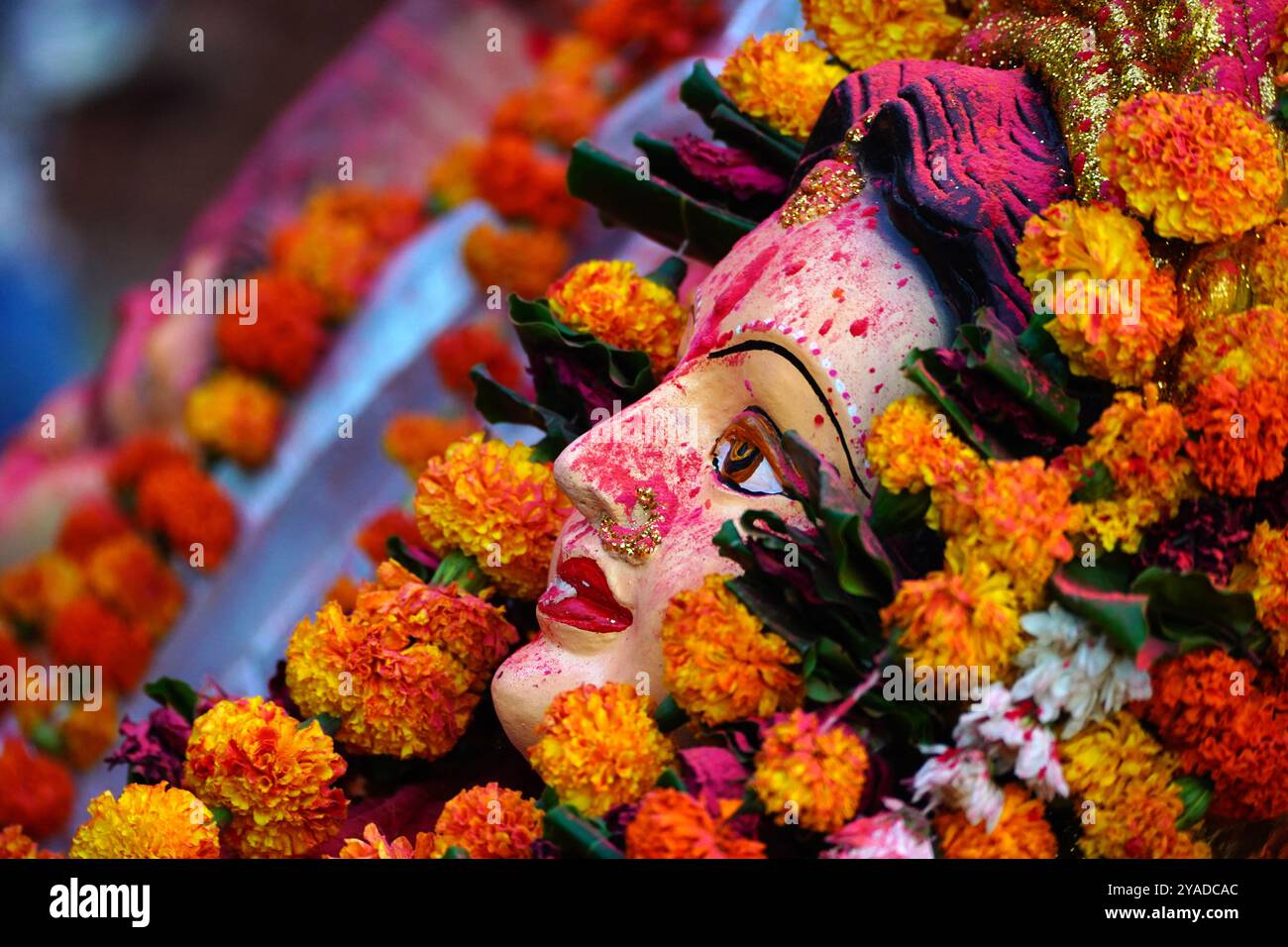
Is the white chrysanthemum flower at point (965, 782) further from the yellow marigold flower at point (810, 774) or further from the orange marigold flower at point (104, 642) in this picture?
the orange marigold flower at point (104, 642)

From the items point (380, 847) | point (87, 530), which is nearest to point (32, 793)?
point (87, 530)

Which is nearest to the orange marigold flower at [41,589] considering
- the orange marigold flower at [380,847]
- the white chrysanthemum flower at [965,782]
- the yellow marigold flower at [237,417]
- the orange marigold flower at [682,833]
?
the yellow marigold flower at [237,417]

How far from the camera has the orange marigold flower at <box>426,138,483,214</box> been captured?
387 centimetres

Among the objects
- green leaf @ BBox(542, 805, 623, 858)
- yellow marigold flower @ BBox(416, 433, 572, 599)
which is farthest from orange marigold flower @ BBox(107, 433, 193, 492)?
green leaf @ BBox(542, 805, 623, 858)

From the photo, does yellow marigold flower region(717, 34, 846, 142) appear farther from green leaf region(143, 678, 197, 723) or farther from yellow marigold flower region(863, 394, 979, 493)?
green leaf region(143, 678, 197, 723)

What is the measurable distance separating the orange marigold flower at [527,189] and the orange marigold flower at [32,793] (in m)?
1.54

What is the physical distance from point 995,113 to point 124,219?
2.53 meters

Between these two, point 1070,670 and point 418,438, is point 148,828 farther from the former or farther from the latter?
point 418,438

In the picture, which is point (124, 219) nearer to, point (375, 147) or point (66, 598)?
point (375, 147)

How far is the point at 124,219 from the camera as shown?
3.90 m

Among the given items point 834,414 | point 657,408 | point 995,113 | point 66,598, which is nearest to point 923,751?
point 834,414

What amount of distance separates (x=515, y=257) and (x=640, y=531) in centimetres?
175
